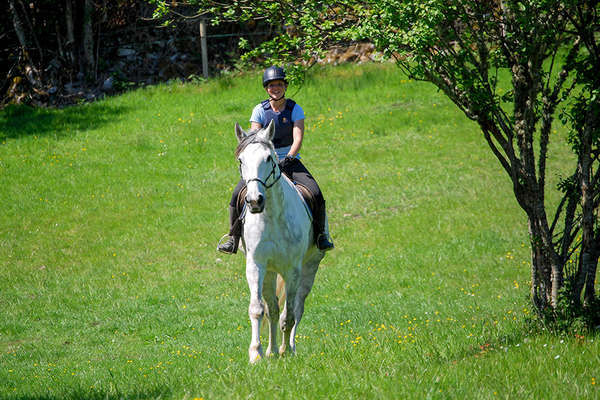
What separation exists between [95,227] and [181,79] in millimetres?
14000

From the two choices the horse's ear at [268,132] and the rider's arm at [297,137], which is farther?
the rider's arm at [297,137]

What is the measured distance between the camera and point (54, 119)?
24.7 m

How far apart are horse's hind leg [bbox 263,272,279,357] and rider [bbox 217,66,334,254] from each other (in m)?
0.88

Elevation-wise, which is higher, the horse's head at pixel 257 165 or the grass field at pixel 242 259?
the horse's head at pixel 257 165

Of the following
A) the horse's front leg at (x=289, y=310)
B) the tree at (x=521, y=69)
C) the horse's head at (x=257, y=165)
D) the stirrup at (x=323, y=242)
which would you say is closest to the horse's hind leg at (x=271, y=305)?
the horse's front leg at (x=289, y=310)

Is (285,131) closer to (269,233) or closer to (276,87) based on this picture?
(276,87)

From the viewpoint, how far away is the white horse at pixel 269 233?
689cm

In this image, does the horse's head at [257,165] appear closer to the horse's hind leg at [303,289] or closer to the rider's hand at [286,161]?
the rider's hand at [286,161]

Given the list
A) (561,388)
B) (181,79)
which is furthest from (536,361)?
(181,79)

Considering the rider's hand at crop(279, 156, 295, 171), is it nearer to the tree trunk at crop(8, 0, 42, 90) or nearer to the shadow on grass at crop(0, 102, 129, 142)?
the shadow on grass at crop(0, 102, 129, 142)

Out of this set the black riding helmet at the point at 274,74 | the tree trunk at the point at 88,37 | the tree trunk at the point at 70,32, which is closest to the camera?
the black riding helmet at the point at 274,74

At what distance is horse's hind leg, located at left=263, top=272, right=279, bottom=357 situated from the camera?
8172 mm

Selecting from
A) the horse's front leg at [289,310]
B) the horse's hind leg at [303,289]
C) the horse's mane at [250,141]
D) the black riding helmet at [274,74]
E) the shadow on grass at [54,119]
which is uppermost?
the black riding helmet at [274,74]

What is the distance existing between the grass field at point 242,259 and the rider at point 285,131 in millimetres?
1798
